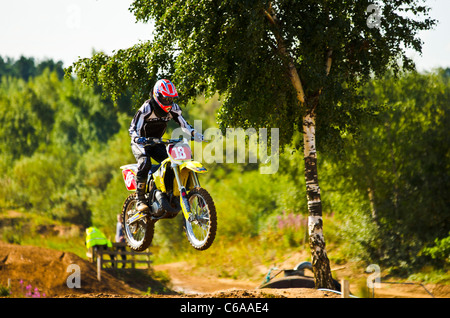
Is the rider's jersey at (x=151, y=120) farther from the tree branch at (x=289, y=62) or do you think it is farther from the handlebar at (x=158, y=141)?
the tree branch at (x=289, y=62)

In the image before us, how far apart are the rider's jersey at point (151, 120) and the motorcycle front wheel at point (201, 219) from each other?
1148mm

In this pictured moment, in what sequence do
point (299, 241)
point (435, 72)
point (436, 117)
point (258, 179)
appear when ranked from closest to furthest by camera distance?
point (436, 117)
point (435, 72)
point (299, 241)
point (258, 179)

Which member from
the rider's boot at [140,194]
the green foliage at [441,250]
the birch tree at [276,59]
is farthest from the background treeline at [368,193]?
the rider's boot at [140,194]

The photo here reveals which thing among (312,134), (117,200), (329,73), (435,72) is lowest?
(117,200)

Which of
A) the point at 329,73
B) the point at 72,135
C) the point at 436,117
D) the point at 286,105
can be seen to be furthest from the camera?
the point at 72,135

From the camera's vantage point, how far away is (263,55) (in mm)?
13562

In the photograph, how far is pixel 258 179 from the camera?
3706cm

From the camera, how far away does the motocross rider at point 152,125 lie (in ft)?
27.3

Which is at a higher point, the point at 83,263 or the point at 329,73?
the point at 329,73

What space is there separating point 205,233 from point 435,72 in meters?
25.0

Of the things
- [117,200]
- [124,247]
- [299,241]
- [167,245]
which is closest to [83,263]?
[124,247]

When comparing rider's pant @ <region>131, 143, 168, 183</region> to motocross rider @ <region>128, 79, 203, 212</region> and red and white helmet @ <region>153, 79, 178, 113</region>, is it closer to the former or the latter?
motocross rider @ <region>128, 79, 203, 212</region>

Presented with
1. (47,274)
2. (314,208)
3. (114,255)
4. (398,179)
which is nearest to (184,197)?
(314,208)

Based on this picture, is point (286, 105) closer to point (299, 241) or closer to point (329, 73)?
point (329, 73)
